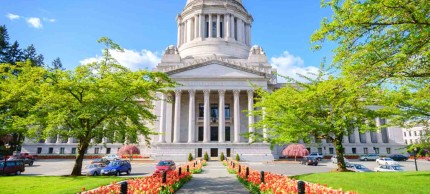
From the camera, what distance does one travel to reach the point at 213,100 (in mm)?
57000

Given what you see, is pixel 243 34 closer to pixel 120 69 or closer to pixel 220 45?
pixel 220 45

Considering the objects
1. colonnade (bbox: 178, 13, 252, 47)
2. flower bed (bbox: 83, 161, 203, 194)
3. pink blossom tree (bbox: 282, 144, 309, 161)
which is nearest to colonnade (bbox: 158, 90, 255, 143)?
pink blossom tree (bbox: 282, 144, 309, 161)

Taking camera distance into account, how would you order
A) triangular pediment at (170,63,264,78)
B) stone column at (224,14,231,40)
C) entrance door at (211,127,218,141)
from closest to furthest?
triangular pediment at (170,63,264,78) < entrance door at (211,127,218,141) < stone column at (224,14,231,40)

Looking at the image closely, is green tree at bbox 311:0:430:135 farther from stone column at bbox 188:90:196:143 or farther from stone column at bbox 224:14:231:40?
stone column at bbox 224:14:231:40

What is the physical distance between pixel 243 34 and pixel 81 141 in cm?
5704

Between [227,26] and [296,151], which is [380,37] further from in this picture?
[227,26]

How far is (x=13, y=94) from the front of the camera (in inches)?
750

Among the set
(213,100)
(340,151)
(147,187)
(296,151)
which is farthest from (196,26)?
(147,187)

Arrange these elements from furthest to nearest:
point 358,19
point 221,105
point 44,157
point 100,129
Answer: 1. point 44,157
2. point 221,105
3. point 100,129
4. point 358,19

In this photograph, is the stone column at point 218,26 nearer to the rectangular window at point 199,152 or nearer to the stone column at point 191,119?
the stone column at point 191,119

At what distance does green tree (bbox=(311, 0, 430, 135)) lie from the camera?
27.5ft

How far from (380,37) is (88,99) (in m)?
17.4

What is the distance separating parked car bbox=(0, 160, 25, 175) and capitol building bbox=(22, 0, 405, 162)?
54.5 feet

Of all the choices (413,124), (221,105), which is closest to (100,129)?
(413,124)
